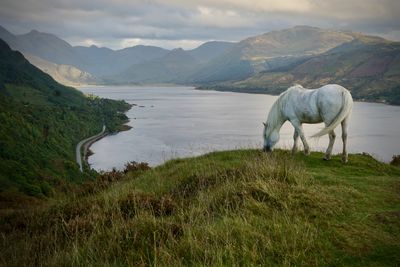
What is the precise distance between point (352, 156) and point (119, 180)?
9798 mm

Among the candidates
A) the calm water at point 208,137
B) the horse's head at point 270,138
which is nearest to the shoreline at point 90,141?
the calm water at point 208,137

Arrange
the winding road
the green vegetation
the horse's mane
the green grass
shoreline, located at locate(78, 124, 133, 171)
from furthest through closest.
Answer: shoreline, located at locate(78, 124, 133, 171) → the winding road → the green vegetation → the horse's mane → the green grass

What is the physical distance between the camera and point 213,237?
6.67m

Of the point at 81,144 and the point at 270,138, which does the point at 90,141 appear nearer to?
the point at 81,144

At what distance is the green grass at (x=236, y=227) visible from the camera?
250 inches

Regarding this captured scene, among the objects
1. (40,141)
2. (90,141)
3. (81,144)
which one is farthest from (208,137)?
(90,141)

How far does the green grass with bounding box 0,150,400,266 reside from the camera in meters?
6.36

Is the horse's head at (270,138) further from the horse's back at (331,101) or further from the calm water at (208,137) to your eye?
the calm water at (208,137)

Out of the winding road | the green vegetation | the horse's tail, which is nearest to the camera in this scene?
the horse's tail

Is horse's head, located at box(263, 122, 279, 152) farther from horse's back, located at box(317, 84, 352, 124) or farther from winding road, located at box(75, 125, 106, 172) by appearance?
winding road, located at box(75, 125, 106, 172)

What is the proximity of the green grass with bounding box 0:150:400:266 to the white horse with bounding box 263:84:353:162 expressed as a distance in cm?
339

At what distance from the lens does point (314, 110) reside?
15055 mm

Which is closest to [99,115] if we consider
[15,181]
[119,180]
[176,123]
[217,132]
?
[176,123]

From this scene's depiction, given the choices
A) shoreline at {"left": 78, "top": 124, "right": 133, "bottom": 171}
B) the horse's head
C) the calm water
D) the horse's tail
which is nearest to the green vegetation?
shoreline at {"left": 78, "top": 124, "right": 133, "bottom": 171}
